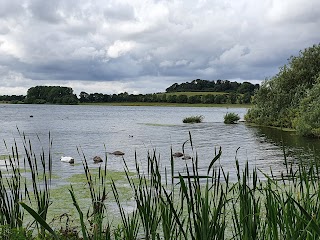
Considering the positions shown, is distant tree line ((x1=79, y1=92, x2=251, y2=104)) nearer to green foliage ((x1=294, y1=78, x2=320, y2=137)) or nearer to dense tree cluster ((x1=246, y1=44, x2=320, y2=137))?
dense tree cluster ((x1=246, y1=44, x2=320, y2=137))

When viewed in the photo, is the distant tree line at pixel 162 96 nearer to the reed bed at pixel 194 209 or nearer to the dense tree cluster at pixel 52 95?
→ the dense tree cluster at pixel 52 95

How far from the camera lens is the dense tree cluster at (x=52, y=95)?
6624 inches

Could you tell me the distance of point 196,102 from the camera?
140625mm

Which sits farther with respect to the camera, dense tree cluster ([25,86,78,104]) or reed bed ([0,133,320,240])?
dense tree cluster ([25,86,78,104])

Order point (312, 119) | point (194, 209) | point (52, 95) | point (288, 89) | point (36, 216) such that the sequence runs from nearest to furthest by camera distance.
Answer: point (36, 216) < point (194, 209) < point (312, 119) < point (288, 89) < point (52, 95)

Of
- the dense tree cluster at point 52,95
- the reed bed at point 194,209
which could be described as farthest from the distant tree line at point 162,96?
the reed bed at point 194,209

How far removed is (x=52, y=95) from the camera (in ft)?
565

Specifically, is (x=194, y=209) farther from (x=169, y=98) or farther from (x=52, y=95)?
(x=52, y=95)

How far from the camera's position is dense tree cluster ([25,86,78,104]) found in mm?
168250

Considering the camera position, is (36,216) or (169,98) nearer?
(36,216)

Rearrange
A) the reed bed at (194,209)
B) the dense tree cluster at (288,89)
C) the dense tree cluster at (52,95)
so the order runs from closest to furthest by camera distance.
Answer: the reed bed at (194,209)
the dense tree cluster at (288,89)
the dense tree cluster at (52,95)

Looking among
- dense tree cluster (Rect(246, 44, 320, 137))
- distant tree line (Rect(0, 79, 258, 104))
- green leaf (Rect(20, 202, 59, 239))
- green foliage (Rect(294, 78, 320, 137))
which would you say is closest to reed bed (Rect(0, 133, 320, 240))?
green leaf (Rect(20, 202, 59, 239))

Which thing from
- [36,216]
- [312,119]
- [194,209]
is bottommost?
[312,119]

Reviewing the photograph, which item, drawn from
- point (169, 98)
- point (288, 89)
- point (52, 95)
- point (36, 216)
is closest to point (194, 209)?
point (36, 216)
